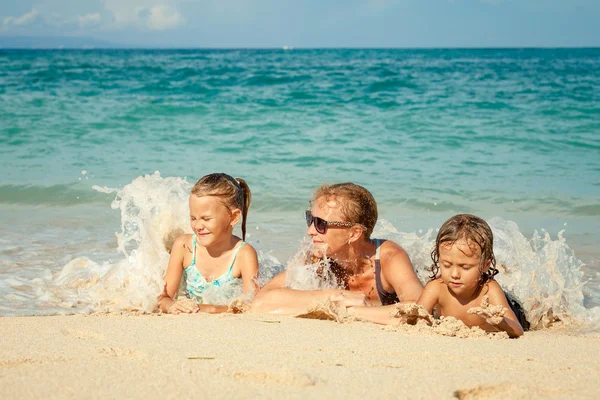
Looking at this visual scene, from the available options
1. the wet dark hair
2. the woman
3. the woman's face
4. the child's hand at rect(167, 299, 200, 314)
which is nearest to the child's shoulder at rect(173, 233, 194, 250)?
the child's hand at rect(167, 299, 200, 314)

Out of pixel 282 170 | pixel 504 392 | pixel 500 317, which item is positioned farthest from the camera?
pixel 282 170

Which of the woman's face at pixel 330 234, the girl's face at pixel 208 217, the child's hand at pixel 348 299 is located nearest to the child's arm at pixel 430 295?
the child's hand at pixel 348 299

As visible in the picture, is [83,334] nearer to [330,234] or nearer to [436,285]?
[330,234]

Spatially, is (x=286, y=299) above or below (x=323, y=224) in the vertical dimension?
below

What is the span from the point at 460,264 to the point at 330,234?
32.3 inches

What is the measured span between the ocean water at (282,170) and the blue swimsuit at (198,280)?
0.26m

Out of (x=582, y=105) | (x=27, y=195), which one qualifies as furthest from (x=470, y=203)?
(x=582, y=105)

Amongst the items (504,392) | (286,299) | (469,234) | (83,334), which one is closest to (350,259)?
(286,299)

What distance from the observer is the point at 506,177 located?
8.89m

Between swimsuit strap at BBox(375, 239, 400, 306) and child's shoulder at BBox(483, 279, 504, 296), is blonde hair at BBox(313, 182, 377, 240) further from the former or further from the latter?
child's shoulder at BBox(483, 279, 504, 296)

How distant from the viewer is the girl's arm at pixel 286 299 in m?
3.91

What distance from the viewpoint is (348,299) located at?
389cm

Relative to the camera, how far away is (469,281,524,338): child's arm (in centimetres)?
335

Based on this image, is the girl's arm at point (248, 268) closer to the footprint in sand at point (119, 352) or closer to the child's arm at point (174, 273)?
the child's arm at point (174, 273)
